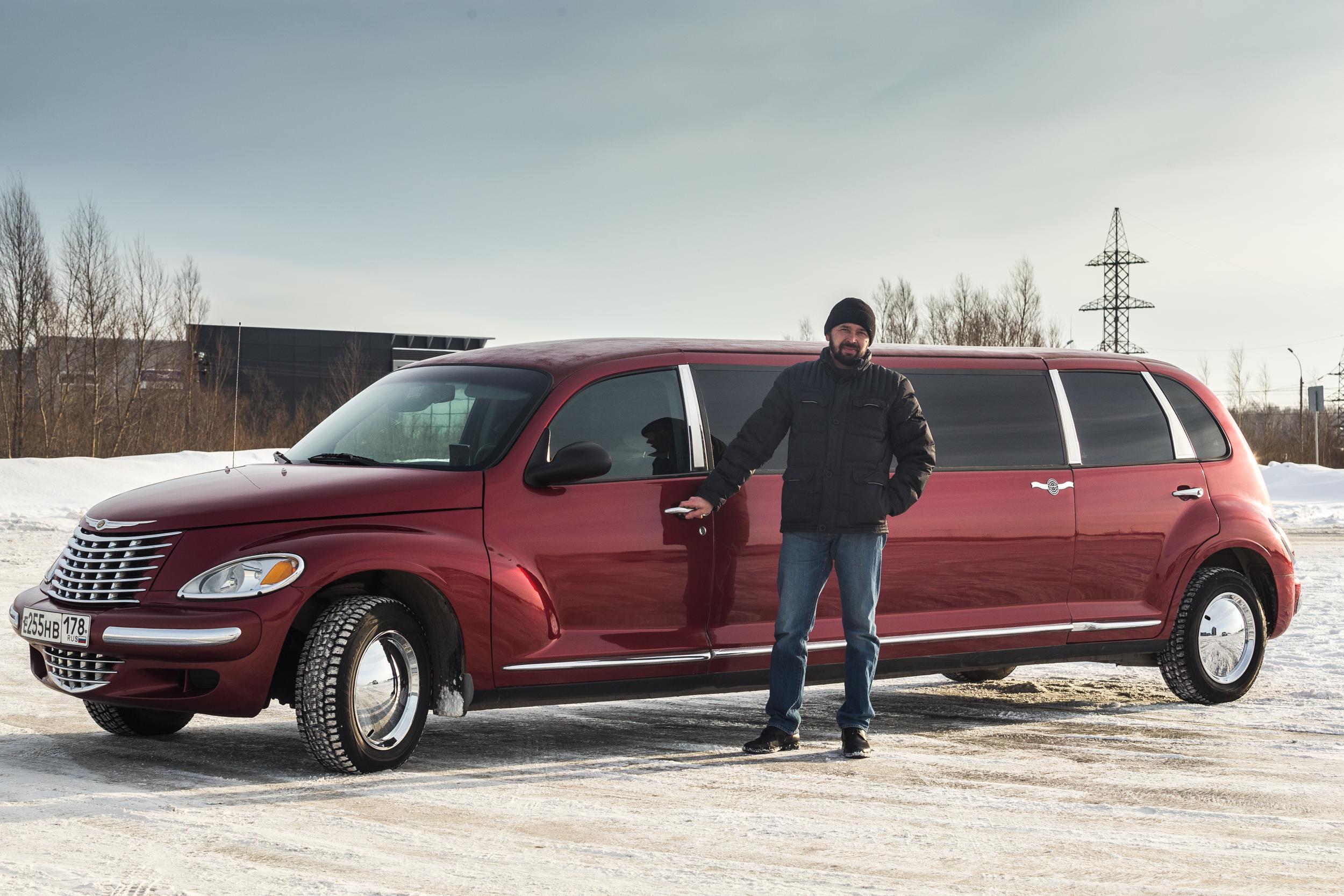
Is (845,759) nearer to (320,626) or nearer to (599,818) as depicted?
(599,818)

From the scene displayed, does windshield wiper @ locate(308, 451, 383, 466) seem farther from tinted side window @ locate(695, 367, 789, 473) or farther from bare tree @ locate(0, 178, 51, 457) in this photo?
bare tree @ locate(0, 178, 51, 457)

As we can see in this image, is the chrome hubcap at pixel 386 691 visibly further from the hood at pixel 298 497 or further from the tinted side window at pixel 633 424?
the tinted side window at pixel 633 424

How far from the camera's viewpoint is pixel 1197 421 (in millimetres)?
8047

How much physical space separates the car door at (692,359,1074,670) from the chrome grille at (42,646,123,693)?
2.58 m

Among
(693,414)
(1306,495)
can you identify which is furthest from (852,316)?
(1306,495)

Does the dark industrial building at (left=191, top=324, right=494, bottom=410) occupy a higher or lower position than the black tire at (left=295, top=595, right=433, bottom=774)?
higher

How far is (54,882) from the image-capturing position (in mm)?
3990

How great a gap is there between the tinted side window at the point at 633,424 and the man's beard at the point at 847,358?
0.75 meters

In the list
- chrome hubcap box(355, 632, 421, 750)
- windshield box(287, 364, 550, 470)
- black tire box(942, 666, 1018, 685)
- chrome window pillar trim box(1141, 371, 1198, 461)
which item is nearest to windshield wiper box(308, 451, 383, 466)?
windshield box(287, 364, 550, 470)

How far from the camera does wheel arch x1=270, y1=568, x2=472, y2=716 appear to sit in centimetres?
557

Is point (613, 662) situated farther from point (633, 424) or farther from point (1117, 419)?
point (1117, 419)

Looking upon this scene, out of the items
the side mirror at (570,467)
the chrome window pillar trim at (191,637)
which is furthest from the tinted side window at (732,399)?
the chrome window pillar trim at (191,637)

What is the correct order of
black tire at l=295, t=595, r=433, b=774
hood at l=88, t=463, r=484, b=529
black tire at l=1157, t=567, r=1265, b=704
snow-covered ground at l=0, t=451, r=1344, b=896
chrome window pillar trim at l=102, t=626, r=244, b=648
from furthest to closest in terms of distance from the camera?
black tire at l=1157, t=567, r=1265, b=704, hood at l=88, t=463, r=484, b=529, black tire at l=295, t=595, r=433, b=774, chrome window pillar trim at l=102, t=626, r=244, b=648, snow-covered ground at l=0, t=451, r=1344, b=896

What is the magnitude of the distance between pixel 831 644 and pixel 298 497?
2.61 meters
